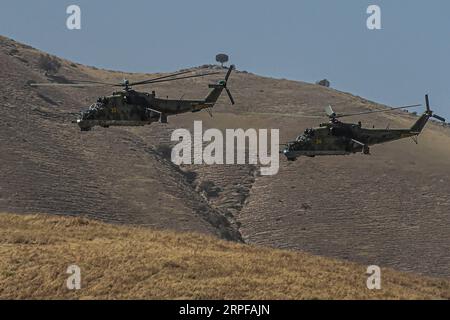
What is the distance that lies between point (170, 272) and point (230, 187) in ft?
228

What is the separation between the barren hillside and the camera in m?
83.2

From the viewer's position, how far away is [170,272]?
A: 36812mm

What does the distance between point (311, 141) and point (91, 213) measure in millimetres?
32068

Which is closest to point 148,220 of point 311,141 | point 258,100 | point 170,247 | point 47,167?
point 47,167

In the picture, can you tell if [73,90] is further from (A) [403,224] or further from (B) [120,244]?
(B) [120,244]

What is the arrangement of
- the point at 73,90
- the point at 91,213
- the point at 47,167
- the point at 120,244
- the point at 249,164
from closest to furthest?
the point at 120,244
the point at 91,213
the point at 47,167
the point at 249,164
the point at 73,90

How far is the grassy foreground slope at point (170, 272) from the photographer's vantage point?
34.8 metres

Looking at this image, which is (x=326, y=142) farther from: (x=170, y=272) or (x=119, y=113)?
(x=170, y=272)

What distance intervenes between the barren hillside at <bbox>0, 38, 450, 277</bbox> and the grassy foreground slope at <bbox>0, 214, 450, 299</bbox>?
33.7 m

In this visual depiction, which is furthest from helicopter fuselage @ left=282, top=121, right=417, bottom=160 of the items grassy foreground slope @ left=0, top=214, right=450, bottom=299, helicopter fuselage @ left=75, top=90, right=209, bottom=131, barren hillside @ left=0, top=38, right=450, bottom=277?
barren hillside @ left=0, top=38, right=450, bottom=277

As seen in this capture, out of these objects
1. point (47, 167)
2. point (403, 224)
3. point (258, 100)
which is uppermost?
point (258, 100)

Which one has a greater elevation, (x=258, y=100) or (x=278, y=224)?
(x=258, y=100)

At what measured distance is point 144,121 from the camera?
52.2 m
